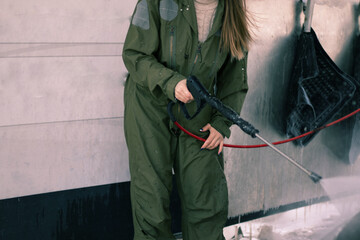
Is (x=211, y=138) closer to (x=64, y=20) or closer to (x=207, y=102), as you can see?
(x=207, y=102)

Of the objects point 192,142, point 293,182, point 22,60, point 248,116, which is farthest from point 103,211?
point 293,182

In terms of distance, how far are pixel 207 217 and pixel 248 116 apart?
41.0 inches

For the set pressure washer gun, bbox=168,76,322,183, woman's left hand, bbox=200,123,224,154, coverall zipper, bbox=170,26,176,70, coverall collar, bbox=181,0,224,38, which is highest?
coverall collar, bbox=181,0,224,38

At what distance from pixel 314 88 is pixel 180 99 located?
59.3 inches

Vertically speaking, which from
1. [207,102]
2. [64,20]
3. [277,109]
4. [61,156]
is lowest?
[61,156]

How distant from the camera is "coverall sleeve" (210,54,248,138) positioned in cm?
175

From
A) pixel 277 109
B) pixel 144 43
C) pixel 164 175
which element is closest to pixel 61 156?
pixel 164 175

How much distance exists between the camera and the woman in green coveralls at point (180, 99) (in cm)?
159

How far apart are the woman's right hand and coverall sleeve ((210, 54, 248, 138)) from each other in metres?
0.32

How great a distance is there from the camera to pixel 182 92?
1.47 m

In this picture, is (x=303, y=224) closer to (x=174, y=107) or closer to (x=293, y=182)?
(x=293, y=182)

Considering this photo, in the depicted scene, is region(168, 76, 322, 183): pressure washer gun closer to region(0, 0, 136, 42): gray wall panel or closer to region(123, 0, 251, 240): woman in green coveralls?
region(123, 0, 251, 240): woman in green coveralls

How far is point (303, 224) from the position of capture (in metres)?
2.93

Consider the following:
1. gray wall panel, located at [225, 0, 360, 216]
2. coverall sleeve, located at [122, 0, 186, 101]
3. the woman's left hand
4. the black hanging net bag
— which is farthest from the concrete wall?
the woman's left hand
